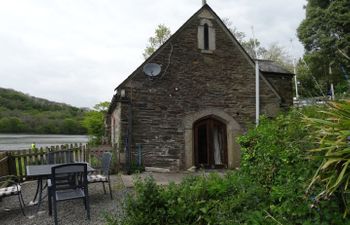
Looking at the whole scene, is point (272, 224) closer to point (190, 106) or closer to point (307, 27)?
point (190, 106)

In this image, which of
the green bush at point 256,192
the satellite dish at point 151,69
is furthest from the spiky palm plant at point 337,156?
the satellite dish at point 151,69

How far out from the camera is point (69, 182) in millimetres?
5078

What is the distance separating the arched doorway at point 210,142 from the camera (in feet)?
36.2

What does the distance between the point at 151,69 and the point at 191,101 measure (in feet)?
6.49

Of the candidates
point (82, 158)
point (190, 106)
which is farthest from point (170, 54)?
point (82, 158)

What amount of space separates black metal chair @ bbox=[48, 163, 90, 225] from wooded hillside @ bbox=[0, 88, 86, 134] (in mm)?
12714

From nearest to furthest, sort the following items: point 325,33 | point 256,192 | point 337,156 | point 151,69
Answer: 1. point 337,156
2. point 256,192
3. point 151,69
4. point 325,33

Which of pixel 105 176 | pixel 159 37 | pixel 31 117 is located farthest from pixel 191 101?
pixel 159 37

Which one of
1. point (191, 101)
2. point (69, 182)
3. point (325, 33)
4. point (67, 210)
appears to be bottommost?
point (67, 210)

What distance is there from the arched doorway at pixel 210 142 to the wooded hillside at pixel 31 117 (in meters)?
10.4

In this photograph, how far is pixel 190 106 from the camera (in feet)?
35.0

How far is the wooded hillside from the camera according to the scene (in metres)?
16.0

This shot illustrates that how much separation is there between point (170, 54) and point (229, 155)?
4.70 meters

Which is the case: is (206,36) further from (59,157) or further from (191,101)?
(59,157)
